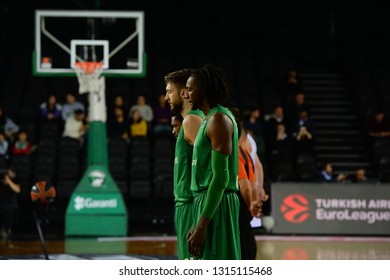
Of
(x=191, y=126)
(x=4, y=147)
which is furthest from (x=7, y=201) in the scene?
(x=191, y=126)

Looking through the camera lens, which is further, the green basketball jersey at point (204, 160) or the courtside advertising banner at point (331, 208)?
the courtside advertising banner at point (331, 208)

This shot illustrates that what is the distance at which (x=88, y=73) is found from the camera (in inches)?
522

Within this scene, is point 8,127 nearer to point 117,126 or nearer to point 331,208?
point 117,126

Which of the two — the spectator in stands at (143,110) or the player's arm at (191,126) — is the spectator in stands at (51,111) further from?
the player's arm at (191,126)

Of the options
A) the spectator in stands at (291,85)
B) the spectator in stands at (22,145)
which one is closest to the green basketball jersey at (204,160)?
the spectator in stands at (22,145)

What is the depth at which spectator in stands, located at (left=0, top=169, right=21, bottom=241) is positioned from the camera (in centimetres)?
1309

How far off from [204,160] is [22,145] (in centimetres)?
1102

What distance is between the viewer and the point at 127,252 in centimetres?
1044

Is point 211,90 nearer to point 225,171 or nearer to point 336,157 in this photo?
point 225,171

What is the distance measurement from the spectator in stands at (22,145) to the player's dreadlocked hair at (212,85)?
10959 millimetres

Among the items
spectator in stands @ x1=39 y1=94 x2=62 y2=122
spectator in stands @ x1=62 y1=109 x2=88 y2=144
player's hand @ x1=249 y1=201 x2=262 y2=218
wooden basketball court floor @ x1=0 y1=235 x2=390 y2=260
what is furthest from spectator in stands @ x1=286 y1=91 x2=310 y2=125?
player's hand @ x1=249 y1=201 x2=262 y2=218

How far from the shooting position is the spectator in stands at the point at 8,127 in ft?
50.7

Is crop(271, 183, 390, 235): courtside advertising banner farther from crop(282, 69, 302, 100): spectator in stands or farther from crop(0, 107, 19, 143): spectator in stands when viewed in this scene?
crop(0, 107, 19, 143): spectator in stands

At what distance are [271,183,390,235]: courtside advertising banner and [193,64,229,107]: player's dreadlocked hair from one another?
9.48 m
